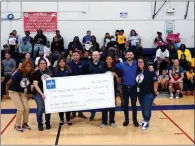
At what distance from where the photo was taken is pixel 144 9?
15258 mm

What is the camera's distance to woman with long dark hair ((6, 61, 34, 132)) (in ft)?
22.7

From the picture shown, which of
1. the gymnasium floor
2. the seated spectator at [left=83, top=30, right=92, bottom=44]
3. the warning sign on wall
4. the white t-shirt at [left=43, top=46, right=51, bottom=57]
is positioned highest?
the warning sign on wall

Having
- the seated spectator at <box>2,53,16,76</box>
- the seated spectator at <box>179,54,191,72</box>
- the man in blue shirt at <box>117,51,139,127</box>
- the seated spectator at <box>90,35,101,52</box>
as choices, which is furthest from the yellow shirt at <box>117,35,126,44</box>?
the man in blue shirt at <box>117,51,139,127</box>

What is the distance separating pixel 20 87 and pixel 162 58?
7.79 m

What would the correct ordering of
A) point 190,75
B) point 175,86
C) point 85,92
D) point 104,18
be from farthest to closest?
point 104,18, point 190,75, point 175,86, point 85,92

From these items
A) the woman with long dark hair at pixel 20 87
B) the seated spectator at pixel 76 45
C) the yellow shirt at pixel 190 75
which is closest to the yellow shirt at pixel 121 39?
the seated spectator at pixel 76 45

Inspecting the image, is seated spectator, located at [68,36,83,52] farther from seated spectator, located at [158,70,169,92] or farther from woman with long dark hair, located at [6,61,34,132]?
woman with long dark hair, located at [6,61,34,132]

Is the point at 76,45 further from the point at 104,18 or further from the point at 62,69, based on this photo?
the point at 62,69

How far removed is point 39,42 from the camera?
556 inches

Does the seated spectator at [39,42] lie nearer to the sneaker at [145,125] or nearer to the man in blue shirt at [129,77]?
the man in blue shirt at [129,77]

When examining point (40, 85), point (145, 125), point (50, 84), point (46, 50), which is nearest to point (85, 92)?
point (50, 84)

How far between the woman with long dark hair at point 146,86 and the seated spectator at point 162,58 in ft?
19.6

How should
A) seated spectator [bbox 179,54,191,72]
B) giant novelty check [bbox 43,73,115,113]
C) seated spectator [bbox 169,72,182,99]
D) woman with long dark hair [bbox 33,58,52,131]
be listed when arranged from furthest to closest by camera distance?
seated spectator [bbox 179,54,191,72] < seated spectator [bbox 169,72,182,99] < giant novelty check [bbox 43,73,115,113] < woman with long dark hair [bbox 33,58,52,131]

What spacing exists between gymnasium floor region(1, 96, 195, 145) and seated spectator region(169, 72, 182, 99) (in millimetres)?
2466
